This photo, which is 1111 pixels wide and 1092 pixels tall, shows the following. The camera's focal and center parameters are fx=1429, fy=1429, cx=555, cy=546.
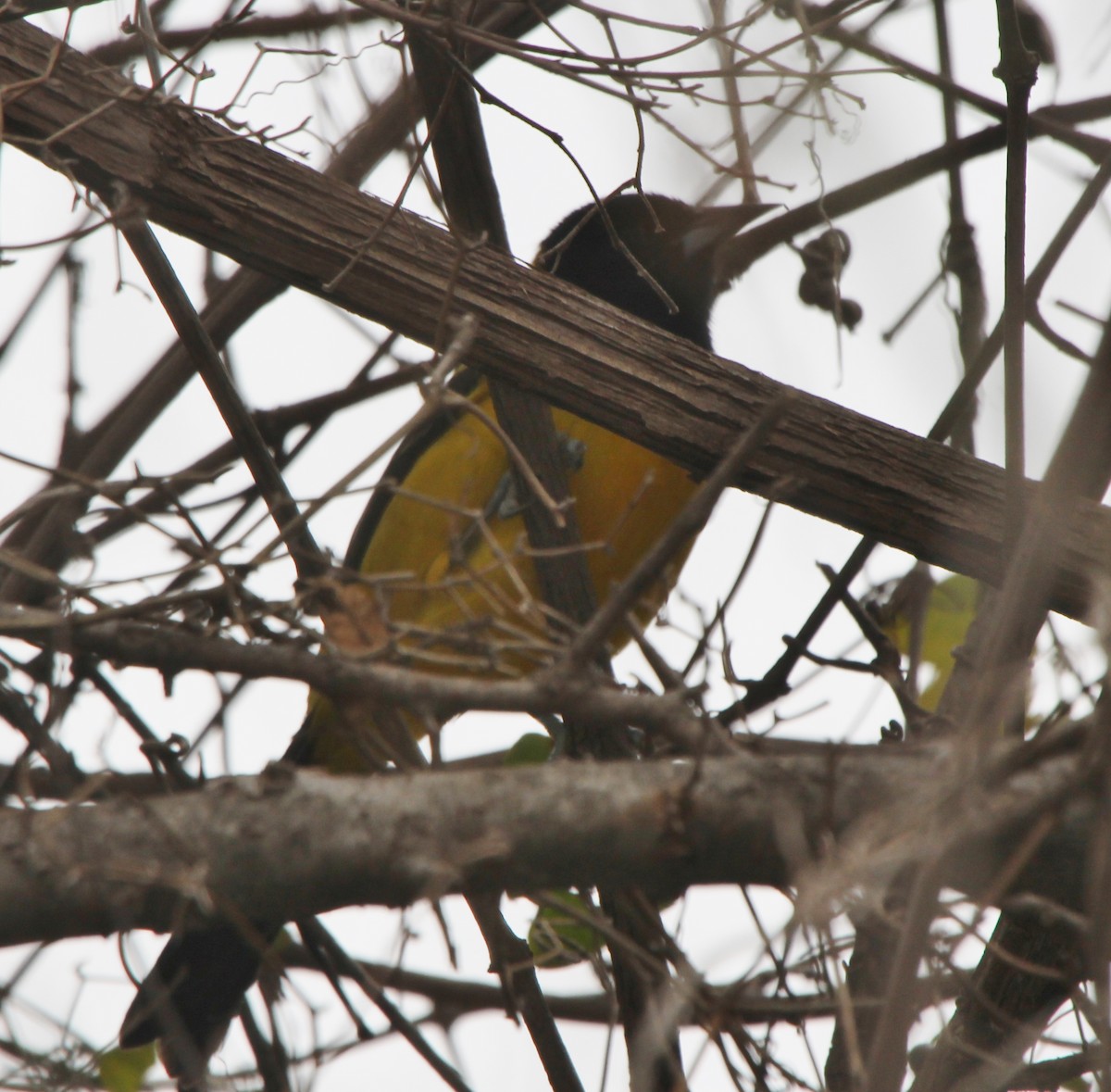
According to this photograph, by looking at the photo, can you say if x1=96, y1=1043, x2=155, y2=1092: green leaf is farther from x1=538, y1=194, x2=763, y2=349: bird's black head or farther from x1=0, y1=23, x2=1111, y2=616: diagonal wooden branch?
x1=538, y1=194, x2=763, y2=349: bird's black head

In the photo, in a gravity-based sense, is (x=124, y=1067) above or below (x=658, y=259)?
below

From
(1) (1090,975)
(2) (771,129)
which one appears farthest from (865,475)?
(1) (1090,975)

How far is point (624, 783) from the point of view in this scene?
1.16 meters

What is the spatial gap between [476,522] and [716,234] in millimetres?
1816

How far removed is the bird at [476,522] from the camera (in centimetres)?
213

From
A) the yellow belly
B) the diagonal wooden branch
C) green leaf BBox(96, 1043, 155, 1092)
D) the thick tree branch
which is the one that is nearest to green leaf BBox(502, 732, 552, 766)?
the yellow belly

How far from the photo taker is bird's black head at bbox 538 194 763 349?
152 inches

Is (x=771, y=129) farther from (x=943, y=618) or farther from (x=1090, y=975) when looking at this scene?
(x=1090, y=975)

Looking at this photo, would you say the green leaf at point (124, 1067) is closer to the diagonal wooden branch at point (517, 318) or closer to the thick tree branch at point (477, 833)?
the diagonal wooden branch at point (517, 318)

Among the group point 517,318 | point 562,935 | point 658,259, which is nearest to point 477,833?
point 517,318

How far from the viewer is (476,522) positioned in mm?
2312

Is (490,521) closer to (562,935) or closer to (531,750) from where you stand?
(531,750)

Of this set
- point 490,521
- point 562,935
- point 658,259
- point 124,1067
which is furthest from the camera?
point 658,259

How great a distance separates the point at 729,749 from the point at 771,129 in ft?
5.24
